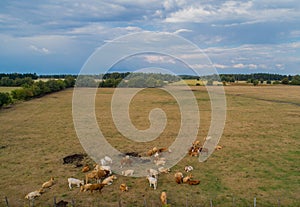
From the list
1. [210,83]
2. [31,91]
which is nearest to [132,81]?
[210,83]

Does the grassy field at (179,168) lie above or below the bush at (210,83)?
below

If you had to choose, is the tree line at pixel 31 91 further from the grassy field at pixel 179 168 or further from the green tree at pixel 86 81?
the grassy field at pixel 179 168

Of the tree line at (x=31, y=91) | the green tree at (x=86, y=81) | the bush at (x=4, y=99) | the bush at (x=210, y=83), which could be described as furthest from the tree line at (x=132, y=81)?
the bush at (x=4, y=99)

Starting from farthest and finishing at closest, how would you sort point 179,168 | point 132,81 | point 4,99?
point 132,81 → point 4,99 → point 179,168

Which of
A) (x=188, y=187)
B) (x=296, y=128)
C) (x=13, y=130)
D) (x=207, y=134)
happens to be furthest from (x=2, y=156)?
(x=296, y=128)

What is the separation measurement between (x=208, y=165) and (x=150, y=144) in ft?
21.0

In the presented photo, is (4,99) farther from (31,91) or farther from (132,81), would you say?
(132,81)

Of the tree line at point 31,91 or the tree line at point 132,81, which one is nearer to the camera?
the tree line at point 31,91

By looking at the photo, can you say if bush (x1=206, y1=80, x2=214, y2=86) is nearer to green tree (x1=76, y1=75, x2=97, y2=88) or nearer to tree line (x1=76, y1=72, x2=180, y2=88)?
tree line (x1=76, y1=72, x2=180, y2=88)

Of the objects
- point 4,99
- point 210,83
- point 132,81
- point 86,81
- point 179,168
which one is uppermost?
point 86,81

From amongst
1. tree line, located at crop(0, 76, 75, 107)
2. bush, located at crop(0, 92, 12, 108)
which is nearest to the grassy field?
bush, located at crop(0, 92, 12, 108)

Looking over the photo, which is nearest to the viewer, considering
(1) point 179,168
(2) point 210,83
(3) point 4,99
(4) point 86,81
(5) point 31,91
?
(1) point 179,168

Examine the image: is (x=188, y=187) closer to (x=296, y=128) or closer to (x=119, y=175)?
(x=119, y=175)

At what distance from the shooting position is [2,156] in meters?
19.3
